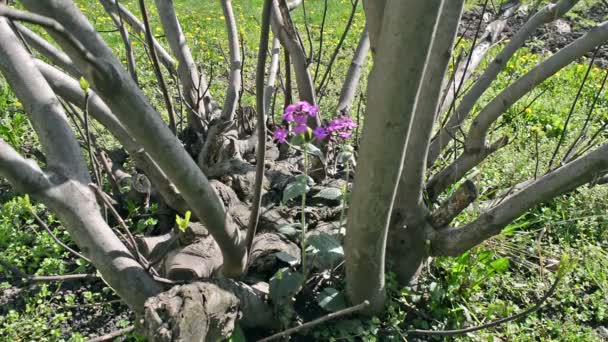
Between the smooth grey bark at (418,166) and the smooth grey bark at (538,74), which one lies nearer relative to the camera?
the smooth grey bark at (418,166)

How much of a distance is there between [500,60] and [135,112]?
179 centimetres

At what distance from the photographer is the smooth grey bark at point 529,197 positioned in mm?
1652

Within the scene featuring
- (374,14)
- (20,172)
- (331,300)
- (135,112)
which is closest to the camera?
(135,112)

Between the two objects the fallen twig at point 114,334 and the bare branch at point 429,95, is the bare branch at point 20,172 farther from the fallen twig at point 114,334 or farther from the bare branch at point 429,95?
the bare branch at point 429,95

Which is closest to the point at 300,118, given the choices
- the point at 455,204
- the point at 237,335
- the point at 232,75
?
the point at 455,204

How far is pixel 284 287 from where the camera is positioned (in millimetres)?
1892

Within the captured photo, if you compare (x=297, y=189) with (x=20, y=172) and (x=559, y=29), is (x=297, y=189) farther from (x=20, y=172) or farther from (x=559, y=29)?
(x=559, y=29)

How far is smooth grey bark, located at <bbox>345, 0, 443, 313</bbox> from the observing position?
1.29m

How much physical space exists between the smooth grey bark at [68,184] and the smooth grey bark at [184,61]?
1218 millimetres

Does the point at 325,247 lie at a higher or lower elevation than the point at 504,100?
lower

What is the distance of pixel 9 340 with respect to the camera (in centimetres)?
202

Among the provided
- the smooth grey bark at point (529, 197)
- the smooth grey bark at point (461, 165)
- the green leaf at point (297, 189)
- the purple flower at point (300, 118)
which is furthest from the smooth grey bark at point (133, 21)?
the smooth grey bark at point (529, 197)

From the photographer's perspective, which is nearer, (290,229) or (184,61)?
(290,229)

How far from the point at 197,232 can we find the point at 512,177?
2.30 m
